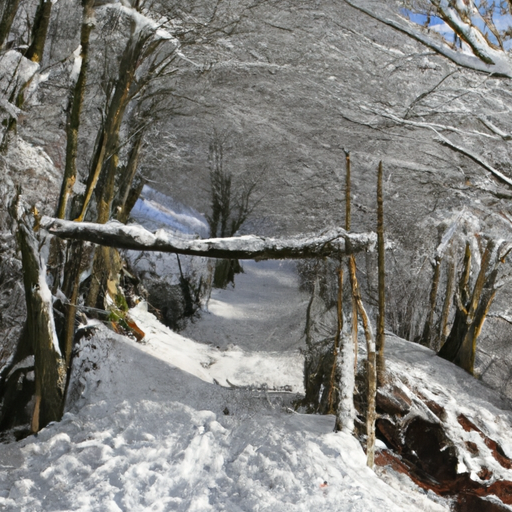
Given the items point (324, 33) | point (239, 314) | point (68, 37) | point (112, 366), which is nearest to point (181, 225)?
point (239, 314)

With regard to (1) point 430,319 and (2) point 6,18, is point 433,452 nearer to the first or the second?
(1) point 430,319

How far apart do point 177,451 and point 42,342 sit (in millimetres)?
2078

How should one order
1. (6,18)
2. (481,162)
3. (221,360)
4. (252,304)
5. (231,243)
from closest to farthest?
(231,243)
(6,18)
(481,162)
(221,360)
(252,304)

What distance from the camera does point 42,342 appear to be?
230 inches

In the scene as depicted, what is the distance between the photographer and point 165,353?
8.66m

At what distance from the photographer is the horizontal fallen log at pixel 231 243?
5.66 metres

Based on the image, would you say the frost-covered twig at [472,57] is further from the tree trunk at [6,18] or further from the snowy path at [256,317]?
the snowy path at [256,317]

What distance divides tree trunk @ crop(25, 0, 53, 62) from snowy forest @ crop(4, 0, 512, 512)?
28 millimetres

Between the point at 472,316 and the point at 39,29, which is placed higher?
the point at 39,29

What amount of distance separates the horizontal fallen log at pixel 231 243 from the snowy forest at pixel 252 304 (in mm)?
25

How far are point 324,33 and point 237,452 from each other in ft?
44.7

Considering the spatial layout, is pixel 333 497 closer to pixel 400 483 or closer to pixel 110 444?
pixel 110 444

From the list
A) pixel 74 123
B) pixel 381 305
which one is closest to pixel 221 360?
pixel 381 305

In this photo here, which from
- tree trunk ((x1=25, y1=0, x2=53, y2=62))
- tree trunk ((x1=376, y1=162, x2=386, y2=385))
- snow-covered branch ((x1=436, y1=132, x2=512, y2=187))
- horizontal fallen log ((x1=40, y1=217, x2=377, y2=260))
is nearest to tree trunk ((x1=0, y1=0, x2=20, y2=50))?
tree trunk ((x1=25, y1=0, x2=53, y2=62))
